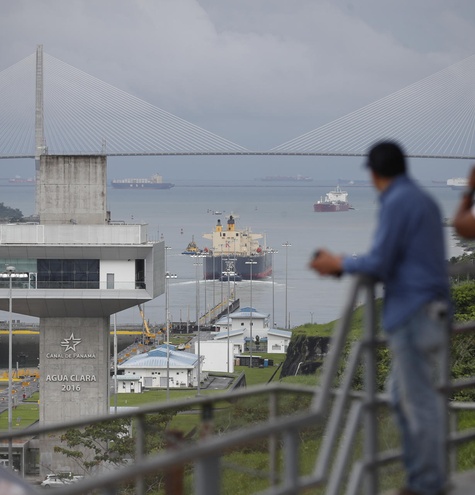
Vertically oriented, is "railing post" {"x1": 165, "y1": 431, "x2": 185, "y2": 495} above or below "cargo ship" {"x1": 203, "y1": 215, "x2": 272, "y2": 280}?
below

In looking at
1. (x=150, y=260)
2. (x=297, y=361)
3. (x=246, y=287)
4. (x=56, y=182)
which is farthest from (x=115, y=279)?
(x=246, y=287)

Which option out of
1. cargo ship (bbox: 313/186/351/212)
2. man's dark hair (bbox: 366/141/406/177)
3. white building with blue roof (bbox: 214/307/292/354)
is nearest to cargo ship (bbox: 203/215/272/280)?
white building with blue roof (bbox: 214/307/292/354)

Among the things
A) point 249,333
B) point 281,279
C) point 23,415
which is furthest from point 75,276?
point 281,279

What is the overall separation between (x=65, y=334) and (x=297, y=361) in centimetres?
1190

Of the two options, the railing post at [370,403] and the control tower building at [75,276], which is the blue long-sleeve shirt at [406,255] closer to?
the railing post at [370,403]

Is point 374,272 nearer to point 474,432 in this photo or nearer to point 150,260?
point 474,432

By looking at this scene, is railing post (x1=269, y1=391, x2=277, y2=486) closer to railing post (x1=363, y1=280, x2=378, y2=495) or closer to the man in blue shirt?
railing post (x1=363, y1=280, x2=378, y2=495)

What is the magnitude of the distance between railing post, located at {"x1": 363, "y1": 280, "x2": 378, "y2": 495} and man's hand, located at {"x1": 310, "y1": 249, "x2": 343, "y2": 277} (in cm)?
Answer: 17

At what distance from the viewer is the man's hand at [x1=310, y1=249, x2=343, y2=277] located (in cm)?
307

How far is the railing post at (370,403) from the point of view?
10.6 ft

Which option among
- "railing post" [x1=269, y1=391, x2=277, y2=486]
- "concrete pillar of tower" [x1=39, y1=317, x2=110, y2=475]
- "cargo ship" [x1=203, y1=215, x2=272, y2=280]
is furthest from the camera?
"cargo ship" [x1=203, y1=215, x2=272, y2=280]

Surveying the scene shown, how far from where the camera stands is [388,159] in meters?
3.20

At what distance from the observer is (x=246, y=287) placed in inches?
3804

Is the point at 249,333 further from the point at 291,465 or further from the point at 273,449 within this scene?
the point at 291,465
